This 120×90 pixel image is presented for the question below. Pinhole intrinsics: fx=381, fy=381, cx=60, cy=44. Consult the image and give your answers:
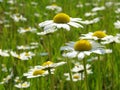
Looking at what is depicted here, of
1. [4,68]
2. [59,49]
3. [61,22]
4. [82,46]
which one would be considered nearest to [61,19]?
[61,22]

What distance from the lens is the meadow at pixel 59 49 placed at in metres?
1.41

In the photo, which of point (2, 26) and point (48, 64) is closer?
point (48, 64)

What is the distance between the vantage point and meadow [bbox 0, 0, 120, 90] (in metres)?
1.41

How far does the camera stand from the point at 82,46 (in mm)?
1277

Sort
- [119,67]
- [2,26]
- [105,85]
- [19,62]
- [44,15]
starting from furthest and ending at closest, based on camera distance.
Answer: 1. [44,15]
2. [2,26]
3. [19,62]
4. [119,67]
5. [105,85]

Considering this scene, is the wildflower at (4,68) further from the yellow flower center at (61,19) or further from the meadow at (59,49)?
the yellow flower center at (61,19)

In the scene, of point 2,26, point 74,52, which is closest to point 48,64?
point 74,52

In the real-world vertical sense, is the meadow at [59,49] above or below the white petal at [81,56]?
below

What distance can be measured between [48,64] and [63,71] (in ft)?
2.08

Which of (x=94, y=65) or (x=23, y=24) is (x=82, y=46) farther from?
(x=23, y=24)

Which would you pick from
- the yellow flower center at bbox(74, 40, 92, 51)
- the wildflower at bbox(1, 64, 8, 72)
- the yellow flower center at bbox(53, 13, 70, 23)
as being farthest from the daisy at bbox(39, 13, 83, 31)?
the wildflower at bbox(1, 64, 8, 72)

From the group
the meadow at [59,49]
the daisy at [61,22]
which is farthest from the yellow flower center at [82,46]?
the daisy at [61,22]

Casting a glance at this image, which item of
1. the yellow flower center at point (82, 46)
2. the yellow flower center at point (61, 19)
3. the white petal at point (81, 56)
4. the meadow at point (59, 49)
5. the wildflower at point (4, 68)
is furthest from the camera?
the wildflower at point (4, 68)

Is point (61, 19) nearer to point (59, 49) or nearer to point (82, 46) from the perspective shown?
point (82, 46)
